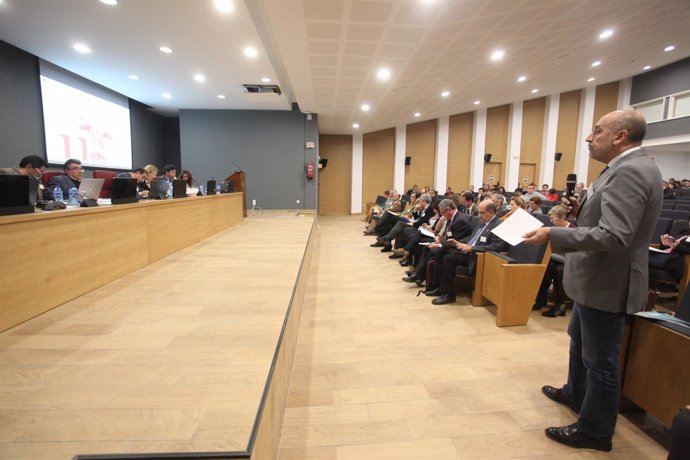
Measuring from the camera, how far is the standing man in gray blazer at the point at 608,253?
4.27 feet

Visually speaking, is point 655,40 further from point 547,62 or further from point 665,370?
point 665,370

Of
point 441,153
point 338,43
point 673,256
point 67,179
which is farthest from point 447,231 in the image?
point 441,153

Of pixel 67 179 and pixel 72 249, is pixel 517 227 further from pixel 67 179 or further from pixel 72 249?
pixel 67 179

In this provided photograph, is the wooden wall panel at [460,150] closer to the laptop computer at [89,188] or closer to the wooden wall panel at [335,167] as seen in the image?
the wooden wall panel at [335,167]

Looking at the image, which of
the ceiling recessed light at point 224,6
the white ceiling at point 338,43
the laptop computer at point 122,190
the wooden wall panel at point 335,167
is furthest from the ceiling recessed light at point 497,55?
the wooden wall panel at point 335,167

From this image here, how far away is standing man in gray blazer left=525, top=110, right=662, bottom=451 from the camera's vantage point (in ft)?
4.27

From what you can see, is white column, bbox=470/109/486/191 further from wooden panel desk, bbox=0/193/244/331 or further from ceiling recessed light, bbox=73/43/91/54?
ceiling recessed light, bbox=73/43/91/54

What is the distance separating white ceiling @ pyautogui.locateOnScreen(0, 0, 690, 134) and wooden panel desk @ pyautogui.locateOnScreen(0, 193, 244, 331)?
8.52 ft

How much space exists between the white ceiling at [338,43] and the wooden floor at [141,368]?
3408 mm

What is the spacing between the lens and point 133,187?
306 cm

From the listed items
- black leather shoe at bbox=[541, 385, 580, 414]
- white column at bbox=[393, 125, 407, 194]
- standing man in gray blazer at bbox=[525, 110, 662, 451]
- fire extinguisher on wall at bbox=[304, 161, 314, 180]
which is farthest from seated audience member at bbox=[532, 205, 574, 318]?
white column at bbox=[393, 125, 407, 194]

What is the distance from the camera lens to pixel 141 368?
147 centimetres

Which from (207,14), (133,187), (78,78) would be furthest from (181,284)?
(78,78)

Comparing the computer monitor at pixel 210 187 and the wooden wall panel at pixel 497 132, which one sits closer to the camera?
the computer monitor at pixel 210 187
